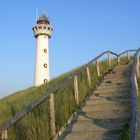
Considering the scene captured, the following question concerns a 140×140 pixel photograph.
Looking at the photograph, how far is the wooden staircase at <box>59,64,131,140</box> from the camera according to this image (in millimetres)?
6387

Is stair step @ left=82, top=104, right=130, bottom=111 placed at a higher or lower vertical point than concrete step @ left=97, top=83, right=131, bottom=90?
lower

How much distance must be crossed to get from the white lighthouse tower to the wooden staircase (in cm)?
2627

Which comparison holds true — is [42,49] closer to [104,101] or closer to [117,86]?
[117,86]

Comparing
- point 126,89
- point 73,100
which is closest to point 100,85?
point 126,89

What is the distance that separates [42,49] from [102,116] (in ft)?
101

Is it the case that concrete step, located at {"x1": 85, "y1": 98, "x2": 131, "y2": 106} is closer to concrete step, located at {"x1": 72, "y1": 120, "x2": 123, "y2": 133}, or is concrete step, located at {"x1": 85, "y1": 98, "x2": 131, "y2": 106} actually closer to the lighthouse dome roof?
concrete step, located at {"x1": 72, "y1": 120, "x2": 123, "y2": 133}

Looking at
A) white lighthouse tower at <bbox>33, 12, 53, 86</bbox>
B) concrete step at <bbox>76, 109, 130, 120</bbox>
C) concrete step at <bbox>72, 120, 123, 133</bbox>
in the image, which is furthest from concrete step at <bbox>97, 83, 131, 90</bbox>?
white lighthouse tower at <bbox>33, 12, 53, 86</bbox>

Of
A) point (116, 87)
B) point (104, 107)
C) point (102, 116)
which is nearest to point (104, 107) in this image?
point (104, 107)

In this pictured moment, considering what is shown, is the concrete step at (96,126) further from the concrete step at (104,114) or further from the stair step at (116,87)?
the stair step at (116,87)

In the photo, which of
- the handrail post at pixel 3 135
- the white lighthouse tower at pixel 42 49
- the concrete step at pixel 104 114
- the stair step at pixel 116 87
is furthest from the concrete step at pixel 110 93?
the white lighthouse tower at pixel 42 49

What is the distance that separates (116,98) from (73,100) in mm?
1180

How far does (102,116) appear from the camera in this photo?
24.6 ft

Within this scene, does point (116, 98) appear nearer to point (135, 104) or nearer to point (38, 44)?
point (135, 104)

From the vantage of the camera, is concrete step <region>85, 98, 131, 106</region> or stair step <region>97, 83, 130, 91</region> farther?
stair step <region>97, 83, 130, 91</region>
